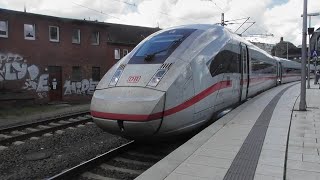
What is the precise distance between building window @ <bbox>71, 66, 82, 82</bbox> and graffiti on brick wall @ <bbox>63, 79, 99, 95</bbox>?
307 millimetres

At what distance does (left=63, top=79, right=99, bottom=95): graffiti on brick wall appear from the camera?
26.0m

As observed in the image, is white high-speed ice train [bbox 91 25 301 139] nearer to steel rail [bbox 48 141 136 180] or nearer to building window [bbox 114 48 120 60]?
steel rail [bbox 48 141 136 180]

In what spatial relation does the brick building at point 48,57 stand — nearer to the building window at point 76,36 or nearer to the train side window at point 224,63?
the building window at point 76,36

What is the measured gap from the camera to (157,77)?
7.21 metres

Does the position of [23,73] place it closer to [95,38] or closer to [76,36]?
[76,36]

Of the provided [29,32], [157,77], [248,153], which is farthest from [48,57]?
[248,153]

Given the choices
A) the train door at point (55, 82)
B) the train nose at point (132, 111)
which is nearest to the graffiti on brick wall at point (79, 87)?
the train door at point (55, 82)

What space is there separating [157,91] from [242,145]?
185cm

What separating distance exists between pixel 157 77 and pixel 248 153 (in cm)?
226

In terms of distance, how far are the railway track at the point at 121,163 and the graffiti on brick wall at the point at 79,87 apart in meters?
18.5

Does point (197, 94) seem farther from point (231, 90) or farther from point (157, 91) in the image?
point (231, 90)

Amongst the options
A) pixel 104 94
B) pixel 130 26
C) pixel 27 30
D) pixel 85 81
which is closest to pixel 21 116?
pixel 27 30

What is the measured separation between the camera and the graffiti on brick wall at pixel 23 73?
2169cm

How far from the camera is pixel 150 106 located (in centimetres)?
668
